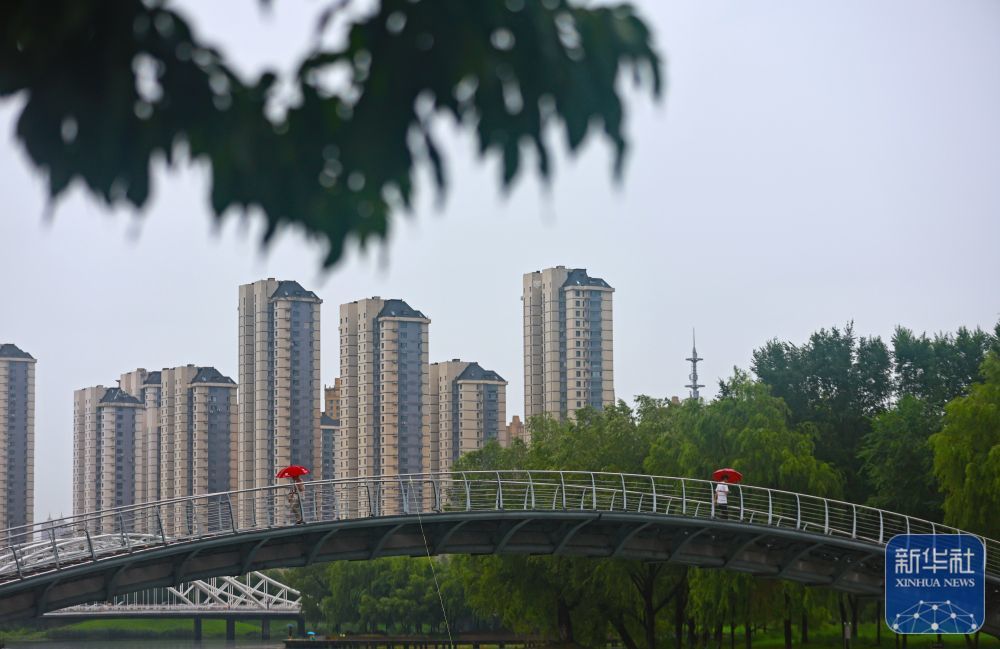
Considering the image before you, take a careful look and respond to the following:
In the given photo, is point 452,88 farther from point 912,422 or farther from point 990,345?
point 990,345

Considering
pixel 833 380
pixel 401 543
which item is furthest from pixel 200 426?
pixel 401 543

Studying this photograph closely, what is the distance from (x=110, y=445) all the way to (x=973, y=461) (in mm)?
95294

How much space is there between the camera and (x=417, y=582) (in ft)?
259

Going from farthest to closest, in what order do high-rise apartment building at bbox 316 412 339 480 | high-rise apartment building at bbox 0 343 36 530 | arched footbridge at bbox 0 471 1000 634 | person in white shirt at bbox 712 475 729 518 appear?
high-rise apartment building at bbox 316 412 339 480 < high-rise apartment building at bbox 0 343 36 530 < person in white shirt at bbox 712 475 729 518 < arched footbridge at bbox 0 471 1000 634

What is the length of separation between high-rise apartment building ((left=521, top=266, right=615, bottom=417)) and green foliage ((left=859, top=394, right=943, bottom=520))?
144 ft

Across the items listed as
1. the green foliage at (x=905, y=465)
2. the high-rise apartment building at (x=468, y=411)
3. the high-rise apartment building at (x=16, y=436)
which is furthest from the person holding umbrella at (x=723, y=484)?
the high-rise apartment building at (x=16, y=436)

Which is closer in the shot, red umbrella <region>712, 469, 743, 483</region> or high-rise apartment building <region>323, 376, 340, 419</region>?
red umbrella <region>712, 469, 743, 483</region>

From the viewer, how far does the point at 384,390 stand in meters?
101

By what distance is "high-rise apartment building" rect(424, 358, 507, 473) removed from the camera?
107625 mm

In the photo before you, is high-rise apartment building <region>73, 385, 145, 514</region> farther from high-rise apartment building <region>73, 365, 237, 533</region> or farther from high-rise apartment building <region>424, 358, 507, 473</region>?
high-rise apartment building <region>424, 358, 507, 473</region>

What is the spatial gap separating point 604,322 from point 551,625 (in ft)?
156

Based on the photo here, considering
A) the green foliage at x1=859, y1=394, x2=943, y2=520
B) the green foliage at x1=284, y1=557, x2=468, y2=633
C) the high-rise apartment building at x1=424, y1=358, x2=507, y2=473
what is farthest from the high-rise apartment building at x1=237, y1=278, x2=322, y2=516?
the green foliage at x1=859, y1=394, x2=943, y2=520

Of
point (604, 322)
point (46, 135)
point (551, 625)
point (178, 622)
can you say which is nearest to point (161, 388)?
point (178, 622)

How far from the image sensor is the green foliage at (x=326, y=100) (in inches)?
137
